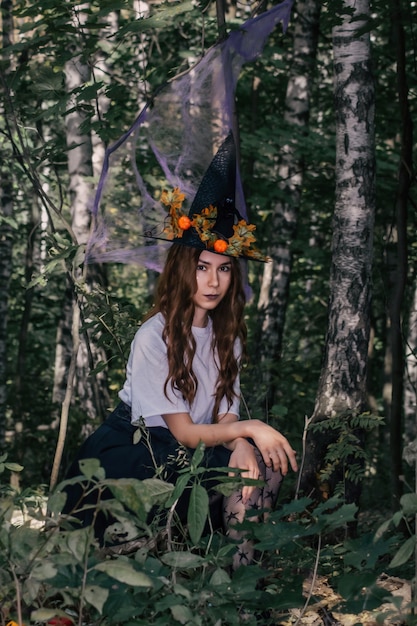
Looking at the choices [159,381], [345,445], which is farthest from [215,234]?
[345,445]

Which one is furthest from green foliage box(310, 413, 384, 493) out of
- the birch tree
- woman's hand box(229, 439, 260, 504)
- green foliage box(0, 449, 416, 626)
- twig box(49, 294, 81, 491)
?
green foliage box(0, 449, 416, 626)

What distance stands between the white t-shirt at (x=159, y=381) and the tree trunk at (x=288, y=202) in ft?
19.3

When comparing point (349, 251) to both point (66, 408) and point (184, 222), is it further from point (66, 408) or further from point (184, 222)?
point (66, 408)

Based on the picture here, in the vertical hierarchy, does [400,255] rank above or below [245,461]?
above

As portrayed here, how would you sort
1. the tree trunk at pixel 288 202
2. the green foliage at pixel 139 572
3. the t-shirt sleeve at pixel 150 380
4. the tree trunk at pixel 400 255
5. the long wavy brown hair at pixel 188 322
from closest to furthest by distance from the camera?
1. the green foliage at pixel 139 572
2. the t-shirt sleeve at pixel 150 380
3. the long wavy brown hair at pixel 188 322
4. the tree trunk at pixel 400 255
5. the tree trunk at pixel 288 202

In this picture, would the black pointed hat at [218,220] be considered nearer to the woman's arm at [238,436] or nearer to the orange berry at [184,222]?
the orange berry at [184,222]

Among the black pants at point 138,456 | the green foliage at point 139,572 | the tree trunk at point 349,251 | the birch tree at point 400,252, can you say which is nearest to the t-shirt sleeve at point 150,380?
the black pants at point 138,456

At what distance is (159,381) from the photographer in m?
3.64

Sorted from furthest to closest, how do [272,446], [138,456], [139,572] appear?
[138,456]
[272,446]
[139,572]

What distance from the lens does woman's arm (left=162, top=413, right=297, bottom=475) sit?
336cm

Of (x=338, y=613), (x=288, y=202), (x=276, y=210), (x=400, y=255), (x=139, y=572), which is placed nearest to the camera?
(x=139, y=572)

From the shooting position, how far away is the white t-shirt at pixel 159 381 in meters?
3.61

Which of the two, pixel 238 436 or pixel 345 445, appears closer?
pixel 238 436

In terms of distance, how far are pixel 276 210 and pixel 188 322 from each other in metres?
6.63
